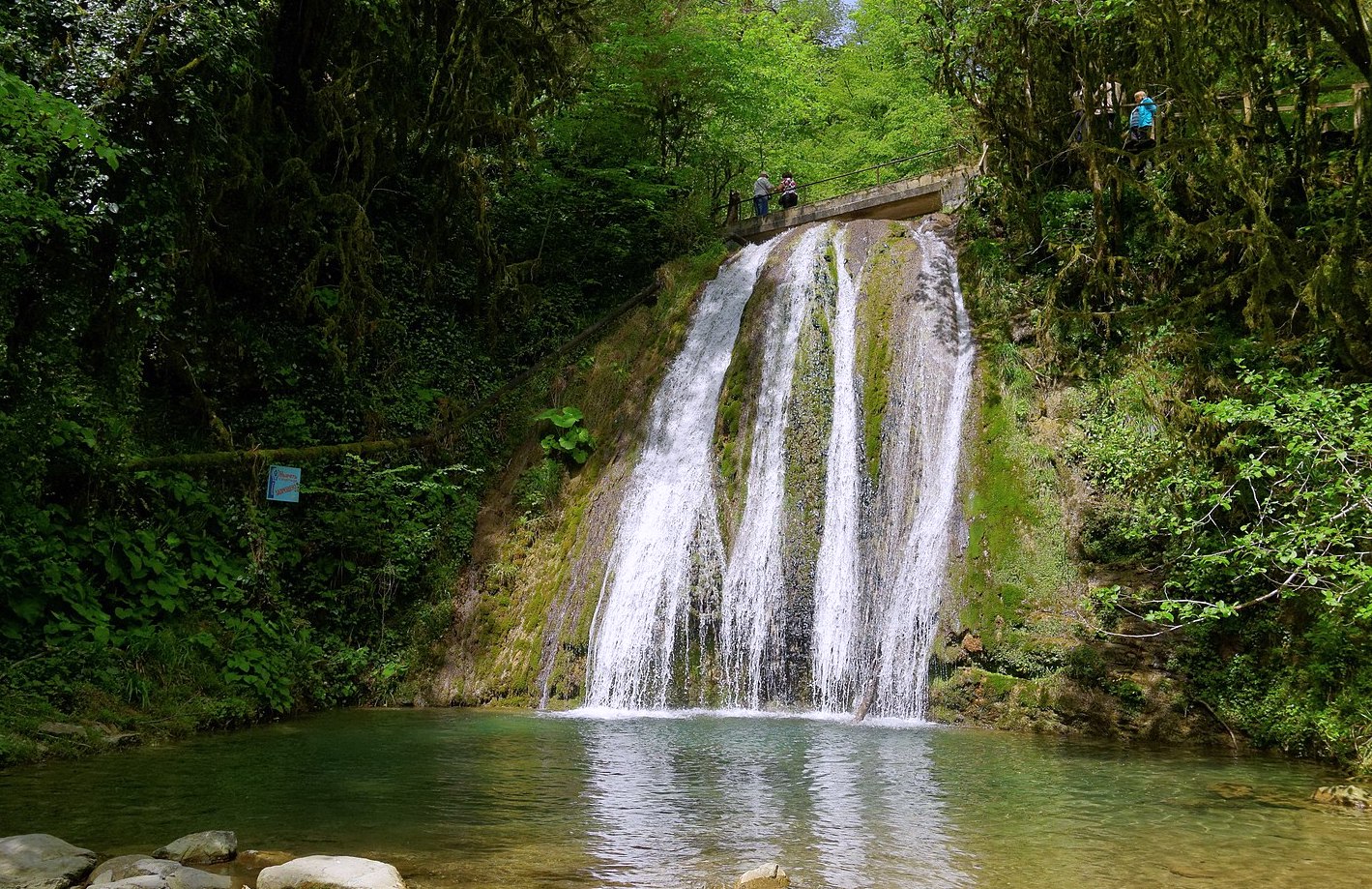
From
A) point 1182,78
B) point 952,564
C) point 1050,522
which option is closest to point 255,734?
point 952,564

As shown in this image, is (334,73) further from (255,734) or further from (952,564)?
(952,564)

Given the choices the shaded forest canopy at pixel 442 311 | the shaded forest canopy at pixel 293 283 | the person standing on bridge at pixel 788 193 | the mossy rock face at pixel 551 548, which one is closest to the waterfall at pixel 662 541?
the mossy rock face at pixel 551 548

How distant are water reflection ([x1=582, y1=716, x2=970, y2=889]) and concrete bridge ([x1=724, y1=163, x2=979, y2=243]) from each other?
453 inches

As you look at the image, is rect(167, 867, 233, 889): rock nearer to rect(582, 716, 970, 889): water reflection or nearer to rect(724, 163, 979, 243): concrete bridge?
rect(582, 716, 970, 889): water reflection

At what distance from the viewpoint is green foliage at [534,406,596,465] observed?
14562mm

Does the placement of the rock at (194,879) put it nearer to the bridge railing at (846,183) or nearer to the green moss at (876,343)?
the green moss at (876,343)

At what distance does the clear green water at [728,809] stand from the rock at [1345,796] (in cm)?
25

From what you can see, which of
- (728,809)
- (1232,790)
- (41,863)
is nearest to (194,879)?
(41,863)

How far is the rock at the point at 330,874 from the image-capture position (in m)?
4.09

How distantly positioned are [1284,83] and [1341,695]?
22.1ft

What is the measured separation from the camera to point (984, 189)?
14711 millimetres

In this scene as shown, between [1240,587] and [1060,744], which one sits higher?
[1240,587]

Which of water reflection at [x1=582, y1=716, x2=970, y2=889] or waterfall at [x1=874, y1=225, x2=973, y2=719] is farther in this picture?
waterfall at [x1=874, y1=225, x2=973, y2=719]

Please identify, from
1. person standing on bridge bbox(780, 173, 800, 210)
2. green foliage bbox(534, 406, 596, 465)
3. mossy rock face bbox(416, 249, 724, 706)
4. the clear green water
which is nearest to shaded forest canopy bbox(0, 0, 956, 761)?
mossy rock face bbox(416, 249, 724, 706)
